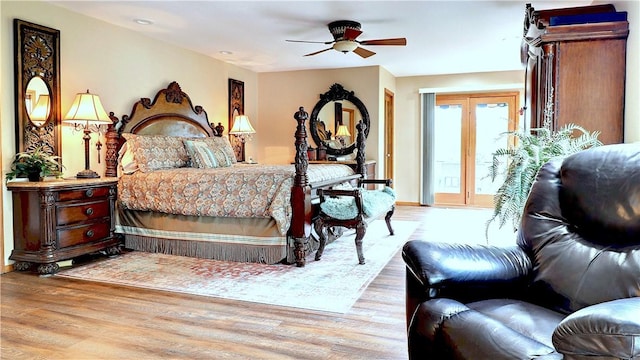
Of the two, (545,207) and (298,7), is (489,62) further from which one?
(545,207)

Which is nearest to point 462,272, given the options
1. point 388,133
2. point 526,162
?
point 526,162

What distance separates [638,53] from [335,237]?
316cm

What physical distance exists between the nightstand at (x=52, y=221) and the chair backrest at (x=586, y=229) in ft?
11.7

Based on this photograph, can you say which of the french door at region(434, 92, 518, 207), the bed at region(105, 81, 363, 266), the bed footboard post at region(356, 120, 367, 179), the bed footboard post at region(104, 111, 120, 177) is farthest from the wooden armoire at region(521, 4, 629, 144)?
the french door at region(434, 92, 518, 207)

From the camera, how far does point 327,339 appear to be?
2.36 metres

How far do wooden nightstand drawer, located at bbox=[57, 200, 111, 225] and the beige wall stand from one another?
48cm

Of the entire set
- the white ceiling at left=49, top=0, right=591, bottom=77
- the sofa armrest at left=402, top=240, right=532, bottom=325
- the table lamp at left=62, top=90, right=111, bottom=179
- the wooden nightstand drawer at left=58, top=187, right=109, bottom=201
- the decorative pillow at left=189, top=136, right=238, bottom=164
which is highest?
the white ceiling at left=49, top=0, right=591, bottom=77

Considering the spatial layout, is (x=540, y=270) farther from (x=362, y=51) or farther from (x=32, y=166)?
(x=32, y=166)

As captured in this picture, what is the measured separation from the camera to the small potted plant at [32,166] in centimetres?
374

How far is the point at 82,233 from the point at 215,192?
1238mm

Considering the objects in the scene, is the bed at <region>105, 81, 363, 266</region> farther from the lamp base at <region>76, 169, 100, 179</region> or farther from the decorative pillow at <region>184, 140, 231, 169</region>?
the lamp base at <region>76, 169, 100, 179</region>

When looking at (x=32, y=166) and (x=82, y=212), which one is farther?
(x=82, y=212)

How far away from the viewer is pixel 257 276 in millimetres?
3584

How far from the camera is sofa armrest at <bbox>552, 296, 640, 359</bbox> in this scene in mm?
1029
